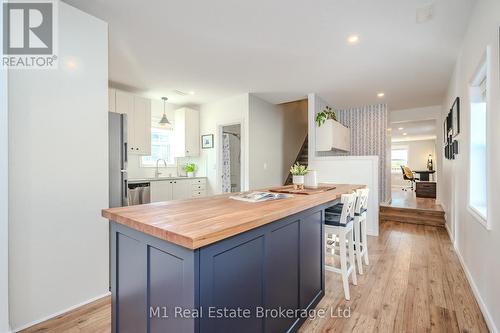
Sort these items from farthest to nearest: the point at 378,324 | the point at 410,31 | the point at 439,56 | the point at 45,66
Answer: the point at 439,56
the point at 410,31
the point at 45,66
the point at 378,324

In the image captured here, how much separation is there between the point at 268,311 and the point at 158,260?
71 centimetres

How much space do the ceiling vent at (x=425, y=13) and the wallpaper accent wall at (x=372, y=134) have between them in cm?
374

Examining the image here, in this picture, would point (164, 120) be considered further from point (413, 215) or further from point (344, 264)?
point (413, 215)

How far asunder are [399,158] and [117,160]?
13.9 meters

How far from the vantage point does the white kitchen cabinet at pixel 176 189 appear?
4455 mm

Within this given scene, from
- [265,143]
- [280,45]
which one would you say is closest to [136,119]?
[265,143]

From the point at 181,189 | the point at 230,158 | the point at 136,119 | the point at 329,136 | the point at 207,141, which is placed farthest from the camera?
the point at 230,158

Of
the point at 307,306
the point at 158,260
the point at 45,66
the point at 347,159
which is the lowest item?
the point at 307,306

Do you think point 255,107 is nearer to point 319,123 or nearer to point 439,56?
point 319,123

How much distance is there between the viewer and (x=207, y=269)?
98cm

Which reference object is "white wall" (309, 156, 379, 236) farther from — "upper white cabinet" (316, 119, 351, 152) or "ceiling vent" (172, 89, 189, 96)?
"ceiling vent" (172, 89, 189, 96)

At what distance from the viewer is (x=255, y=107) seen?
505cm

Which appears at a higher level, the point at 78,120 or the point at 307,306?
the point at 78,120

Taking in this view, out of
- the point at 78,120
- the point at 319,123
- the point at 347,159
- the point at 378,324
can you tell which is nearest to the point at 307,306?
the point at 378,324
